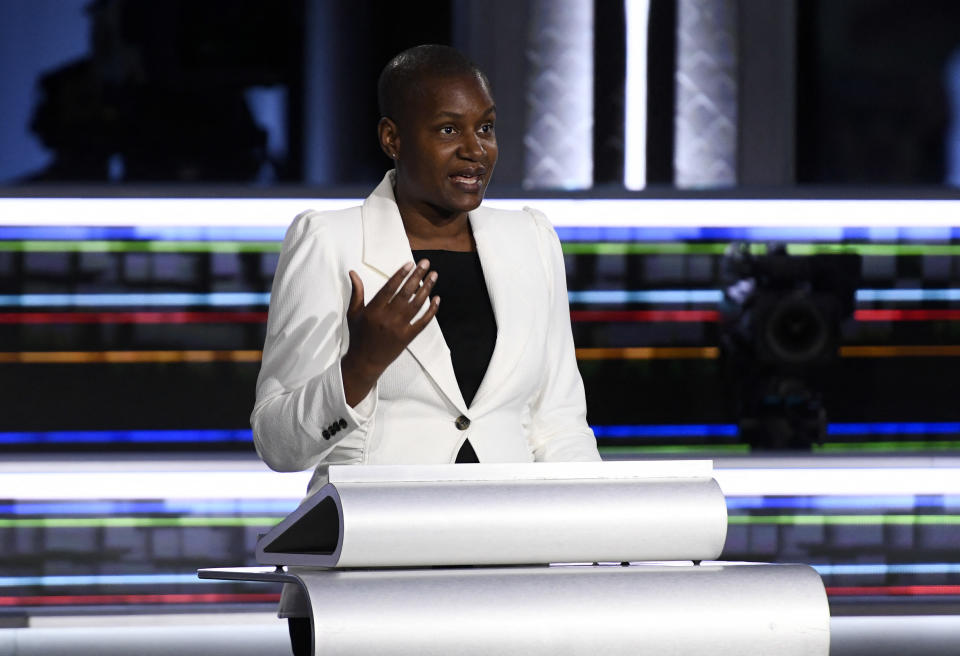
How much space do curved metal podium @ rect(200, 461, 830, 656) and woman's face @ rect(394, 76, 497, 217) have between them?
18.8 inches

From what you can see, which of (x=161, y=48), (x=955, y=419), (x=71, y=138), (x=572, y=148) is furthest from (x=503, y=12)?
(x=71, y=138)

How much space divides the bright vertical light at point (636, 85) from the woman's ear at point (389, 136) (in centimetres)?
202

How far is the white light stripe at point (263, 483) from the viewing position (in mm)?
3359

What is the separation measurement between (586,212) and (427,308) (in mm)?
1817

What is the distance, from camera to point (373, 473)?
4.25 feet

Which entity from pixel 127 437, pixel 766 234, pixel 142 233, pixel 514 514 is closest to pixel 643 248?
pixel 766 234

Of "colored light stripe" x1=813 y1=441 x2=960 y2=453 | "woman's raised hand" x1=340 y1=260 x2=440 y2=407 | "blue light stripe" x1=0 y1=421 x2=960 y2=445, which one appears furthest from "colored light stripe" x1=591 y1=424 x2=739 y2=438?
"woman's raised hand" x1=340 y1=260 x2=440 y2=407

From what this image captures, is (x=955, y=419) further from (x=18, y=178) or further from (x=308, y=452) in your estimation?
(x=18, y=178)

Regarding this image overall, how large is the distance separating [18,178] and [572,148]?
252cm

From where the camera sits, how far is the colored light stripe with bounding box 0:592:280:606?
3.38m

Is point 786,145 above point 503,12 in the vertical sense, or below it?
below

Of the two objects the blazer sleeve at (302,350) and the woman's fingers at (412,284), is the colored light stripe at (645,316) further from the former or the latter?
the woman's fingers at (412,284)

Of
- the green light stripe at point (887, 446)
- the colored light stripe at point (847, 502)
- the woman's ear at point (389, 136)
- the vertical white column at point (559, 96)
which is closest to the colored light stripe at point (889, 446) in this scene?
the green light stripe at point (887, 446)

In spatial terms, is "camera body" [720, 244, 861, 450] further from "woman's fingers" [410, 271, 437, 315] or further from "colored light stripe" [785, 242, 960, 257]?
"woman's fingers" [410, 271, 437, 315]
